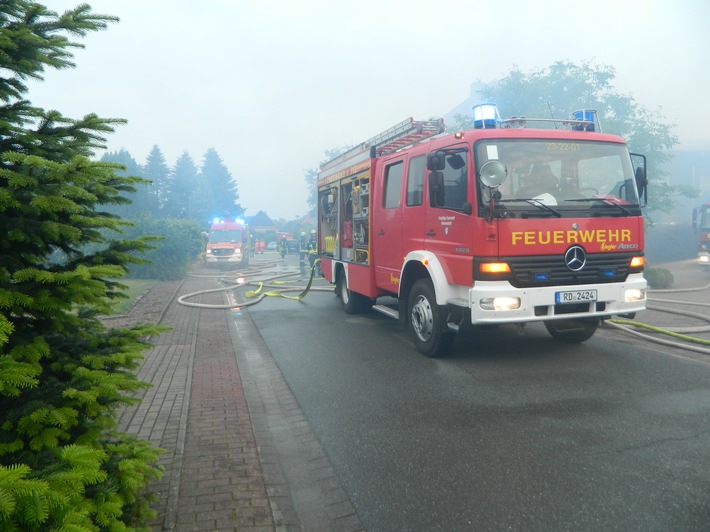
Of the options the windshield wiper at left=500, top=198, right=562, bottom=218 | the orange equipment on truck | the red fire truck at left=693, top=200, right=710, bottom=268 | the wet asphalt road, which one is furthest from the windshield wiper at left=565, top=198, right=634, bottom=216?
the orange equipment on truck

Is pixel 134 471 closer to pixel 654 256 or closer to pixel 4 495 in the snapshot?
pixel 4 495

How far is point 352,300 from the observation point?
10.0 meters

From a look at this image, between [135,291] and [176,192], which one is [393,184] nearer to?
[135,291]

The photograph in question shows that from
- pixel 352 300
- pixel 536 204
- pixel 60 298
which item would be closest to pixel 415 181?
pixel 536 204

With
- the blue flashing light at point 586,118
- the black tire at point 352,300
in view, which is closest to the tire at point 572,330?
the blue flashing light at point 586,118

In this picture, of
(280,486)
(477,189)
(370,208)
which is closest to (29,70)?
(280,486)

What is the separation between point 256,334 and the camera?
870cm

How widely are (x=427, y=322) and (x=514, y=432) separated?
99.3 inches

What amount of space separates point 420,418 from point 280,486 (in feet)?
5.05

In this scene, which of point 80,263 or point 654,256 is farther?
point 654,256

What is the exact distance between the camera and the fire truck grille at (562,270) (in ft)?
18.3

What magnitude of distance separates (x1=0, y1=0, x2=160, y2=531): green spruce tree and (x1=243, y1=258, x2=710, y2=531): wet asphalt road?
1571 millimetres

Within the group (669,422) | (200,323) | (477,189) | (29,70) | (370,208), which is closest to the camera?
(29,70)

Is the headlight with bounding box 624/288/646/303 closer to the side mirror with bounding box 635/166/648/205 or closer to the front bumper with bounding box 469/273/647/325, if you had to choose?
the front bumper with bounding box 469/273/647/325
